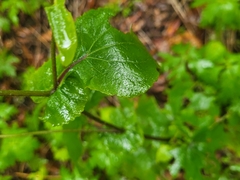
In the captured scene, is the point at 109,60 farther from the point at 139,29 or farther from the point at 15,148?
the point at 139,29

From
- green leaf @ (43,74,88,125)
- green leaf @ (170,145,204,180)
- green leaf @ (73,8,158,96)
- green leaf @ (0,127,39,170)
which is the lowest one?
green leaf @ (0,127,39,170)

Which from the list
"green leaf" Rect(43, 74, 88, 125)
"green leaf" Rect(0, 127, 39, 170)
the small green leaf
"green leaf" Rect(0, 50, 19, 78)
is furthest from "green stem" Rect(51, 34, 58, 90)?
"green leaf" Rect(0, 50, 19, 78)

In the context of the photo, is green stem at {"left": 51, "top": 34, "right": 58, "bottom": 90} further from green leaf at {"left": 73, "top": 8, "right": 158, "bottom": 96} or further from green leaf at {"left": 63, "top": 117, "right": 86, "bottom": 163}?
green leaf at {"left": 63, "top": 117, "right": 86, "bottom": 163}

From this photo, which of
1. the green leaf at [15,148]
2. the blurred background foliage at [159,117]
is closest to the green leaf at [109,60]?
the blurred background foliage at [159,117]

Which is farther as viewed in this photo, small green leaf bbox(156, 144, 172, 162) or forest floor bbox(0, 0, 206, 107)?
forest floor bbox(0, 0, 206, 107)

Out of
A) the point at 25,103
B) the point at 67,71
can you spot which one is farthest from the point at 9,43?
the point at 67,71

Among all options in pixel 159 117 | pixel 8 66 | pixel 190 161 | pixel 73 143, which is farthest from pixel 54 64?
pixel 8 66

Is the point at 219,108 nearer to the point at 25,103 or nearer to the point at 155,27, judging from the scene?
the point at 155,27

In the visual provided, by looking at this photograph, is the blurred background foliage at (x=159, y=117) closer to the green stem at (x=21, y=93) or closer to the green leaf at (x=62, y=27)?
the green stem at (x=21, y=93)
